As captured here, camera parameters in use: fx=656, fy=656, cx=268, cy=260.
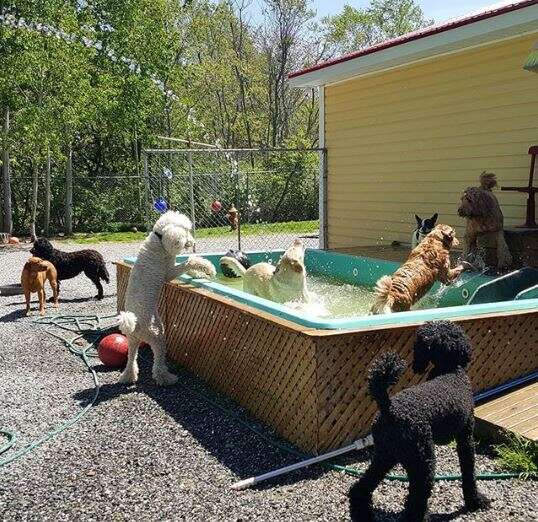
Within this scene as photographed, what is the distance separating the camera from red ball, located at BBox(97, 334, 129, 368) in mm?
6285

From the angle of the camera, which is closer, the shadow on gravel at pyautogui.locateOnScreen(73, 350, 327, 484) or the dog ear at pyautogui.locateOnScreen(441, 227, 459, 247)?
the shadow on gravel at pyautogui.locateOnScreen(73, 350, 327, 484)

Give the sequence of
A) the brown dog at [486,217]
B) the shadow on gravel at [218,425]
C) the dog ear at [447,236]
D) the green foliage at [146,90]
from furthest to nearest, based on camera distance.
Answer: the green foliage at [146,90], the brown dog at [486,217], the dog ear at [447,236], the shadow on gravel at [218,425]

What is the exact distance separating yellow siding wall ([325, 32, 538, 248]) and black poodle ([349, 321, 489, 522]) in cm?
512

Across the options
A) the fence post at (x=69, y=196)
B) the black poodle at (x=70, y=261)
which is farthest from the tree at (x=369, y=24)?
the black poodle at (x=70, y=261)

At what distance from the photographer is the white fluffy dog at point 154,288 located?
5758 millimetres

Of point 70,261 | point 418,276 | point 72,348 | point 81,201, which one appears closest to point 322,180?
point 70,261

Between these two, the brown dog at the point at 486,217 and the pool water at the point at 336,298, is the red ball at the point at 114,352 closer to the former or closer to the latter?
the pool water at the point at 336,298

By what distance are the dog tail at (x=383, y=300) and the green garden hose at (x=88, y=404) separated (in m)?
1.41

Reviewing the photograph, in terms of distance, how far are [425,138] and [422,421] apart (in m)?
7.39

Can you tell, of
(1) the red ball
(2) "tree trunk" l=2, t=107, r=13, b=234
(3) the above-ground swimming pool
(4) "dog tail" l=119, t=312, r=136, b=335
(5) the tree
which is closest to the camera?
(3) the above-ground swimming pool

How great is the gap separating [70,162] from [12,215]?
9.52 ft

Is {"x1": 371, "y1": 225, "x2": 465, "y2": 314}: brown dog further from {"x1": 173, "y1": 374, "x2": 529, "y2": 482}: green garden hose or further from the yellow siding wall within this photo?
the yellow siding wall

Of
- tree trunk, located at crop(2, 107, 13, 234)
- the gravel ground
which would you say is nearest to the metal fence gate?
tree trunk, located at crop(2, 107, 13, 234)

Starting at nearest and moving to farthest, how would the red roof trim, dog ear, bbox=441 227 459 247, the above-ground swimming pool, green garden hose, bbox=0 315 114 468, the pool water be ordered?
the above-ground swimming pool
green garden hose, bbox=0 315 114 468
dog ear, bbox=441 227 459 247
the pool water
the red roof trim
